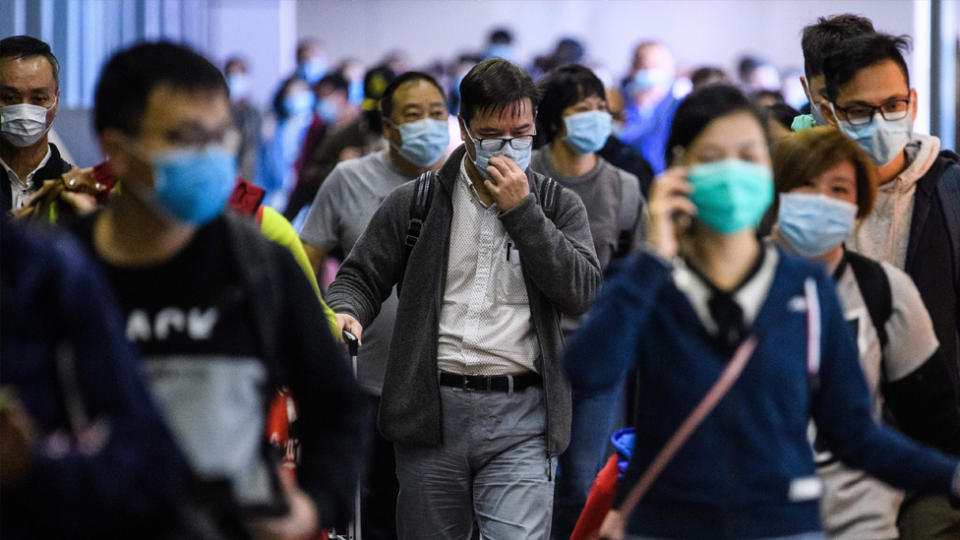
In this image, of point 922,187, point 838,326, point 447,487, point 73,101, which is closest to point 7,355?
point 838,326

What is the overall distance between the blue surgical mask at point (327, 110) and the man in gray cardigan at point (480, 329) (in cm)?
1083

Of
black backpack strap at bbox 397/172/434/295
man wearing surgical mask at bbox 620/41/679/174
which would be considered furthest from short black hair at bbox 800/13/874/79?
man wearing surgical mask at bbox 620/41/679/174

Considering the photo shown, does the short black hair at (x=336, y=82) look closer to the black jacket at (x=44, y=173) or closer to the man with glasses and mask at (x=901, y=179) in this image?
the black jacket at (x=44, y=173)

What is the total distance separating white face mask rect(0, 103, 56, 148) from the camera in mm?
5684

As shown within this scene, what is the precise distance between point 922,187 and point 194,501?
9.67ft

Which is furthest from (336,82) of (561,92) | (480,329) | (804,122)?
(480,329)

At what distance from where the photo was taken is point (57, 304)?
2.20m

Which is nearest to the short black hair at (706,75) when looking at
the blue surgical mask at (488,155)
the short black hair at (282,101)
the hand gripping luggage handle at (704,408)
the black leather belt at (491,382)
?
the blue surgical mask at (488,155)

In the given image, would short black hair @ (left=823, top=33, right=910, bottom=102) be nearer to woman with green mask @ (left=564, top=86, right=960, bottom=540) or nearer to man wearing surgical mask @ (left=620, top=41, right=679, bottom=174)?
woman with green mask @ (left=564, top=86, right=960, bottom=540)

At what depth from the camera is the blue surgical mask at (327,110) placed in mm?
15828

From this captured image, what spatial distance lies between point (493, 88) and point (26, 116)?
2065 millimetres

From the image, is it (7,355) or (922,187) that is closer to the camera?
(7,355)

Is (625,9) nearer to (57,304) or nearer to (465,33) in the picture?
(465,33)

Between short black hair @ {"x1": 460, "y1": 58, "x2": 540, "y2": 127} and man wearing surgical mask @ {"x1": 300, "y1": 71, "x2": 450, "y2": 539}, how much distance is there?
1.33 metres
